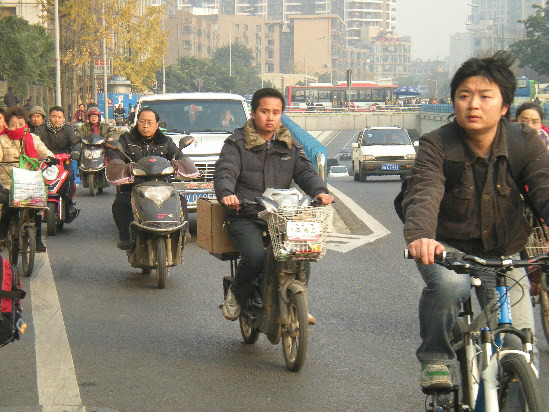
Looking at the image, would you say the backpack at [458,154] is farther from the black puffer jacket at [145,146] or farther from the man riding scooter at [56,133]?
the man riding scooter at [56,133]

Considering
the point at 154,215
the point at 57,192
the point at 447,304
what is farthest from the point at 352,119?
the point at 447,304

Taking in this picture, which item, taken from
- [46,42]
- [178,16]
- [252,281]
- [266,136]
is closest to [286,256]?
[252,281]

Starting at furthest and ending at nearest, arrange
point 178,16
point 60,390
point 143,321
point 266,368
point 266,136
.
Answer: point 178,16 < point 143,321 < point 266,136 < point 266,368 < point 60,390

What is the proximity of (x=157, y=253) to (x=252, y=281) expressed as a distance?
3.44 m

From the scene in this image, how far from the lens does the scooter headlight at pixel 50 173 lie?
48.6ft

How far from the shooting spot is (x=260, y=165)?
7.75 meters

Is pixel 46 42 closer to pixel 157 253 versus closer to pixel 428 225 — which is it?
pixel 157 253

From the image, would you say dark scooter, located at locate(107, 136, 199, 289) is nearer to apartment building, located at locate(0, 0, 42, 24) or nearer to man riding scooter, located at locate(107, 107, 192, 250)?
man riding scooter, located at locate(107, 107, 192, 250)

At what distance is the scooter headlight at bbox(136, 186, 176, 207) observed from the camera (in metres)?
11.1

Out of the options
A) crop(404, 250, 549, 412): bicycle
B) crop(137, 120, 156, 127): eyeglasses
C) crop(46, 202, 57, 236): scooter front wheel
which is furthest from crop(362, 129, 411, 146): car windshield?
crop(404, 250, 549, 412): bicycle

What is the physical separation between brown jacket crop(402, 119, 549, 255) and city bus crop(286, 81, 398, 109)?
370 feet

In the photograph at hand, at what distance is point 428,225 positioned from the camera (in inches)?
184

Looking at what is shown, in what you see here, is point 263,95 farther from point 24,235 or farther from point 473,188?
point 24,235

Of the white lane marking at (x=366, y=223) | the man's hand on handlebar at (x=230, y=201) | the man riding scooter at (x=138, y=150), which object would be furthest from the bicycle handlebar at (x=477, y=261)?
the white lane marking at (x=366, y=223)
